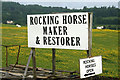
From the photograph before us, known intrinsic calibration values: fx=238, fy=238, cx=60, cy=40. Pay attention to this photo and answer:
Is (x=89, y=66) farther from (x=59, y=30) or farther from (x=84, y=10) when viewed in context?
(x=84, y=10)

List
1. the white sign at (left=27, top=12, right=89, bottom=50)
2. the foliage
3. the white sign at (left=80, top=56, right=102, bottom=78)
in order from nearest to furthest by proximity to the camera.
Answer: the white sign at (left=80, top=56, right=102, bottom=78) < the white sign at (left=27, top=12, right=89, bottom=50) < the foliage

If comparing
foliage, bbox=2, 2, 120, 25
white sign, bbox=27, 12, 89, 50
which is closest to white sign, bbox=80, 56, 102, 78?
white sign, bbox=27, 12, 89, 50

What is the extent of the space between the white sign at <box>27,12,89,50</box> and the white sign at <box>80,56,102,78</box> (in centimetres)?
67

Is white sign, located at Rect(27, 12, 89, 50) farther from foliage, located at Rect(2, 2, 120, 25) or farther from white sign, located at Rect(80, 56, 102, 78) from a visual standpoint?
foliage, located at Rect(2, 2, 120, 25)

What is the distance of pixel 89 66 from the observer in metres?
9.41

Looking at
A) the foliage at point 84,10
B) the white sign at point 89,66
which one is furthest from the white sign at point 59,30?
the foliage at point 84,10

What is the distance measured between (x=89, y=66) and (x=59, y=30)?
217 centimetres

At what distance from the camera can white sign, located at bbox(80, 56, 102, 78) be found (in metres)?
9.20

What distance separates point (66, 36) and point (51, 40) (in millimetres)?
806

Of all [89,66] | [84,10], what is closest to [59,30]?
[89,66]

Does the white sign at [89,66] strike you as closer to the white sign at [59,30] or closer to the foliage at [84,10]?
the white sign at [59,30]

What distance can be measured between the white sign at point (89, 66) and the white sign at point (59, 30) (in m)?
0.67

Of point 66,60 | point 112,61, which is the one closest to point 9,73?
point 66,60

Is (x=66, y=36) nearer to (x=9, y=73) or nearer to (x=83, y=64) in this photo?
(x=83, y=64)
